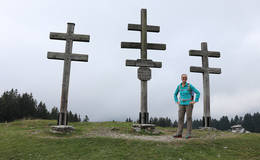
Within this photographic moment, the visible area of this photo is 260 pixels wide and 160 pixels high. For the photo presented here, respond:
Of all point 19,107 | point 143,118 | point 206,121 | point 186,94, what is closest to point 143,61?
point 143,118

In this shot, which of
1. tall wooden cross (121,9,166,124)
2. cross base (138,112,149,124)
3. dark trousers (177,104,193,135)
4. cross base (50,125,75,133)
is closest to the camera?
dark trousers (177,104,193,135)

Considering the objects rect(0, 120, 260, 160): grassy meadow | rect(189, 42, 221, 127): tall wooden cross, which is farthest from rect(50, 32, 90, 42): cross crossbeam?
rect(189, 42, 221, 127): tall wooden cross

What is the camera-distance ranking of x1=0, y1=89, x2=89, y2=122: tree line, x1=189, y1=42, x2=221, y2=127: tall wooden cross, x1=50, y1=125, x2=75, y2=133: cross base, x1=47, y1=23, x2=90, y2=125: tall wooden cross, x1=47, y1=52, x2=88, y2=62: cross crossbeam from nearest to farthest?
x1=50, y1=125, x2=75, y2=133: cross base, x1=47, y1=23, x2=90, y2=125: tall wooden cross, x1=47, y1=52, x2=88, y2=62: cross crossbeam, x1=189, y1=42, x2=221, y2=127: tall wooden cross, x1=0, y1=89, x2=89, y2=122: tree line

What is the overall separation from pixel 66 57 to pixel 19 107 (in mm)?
34817

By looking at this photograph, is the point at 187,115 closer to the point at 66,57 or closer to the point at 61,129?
the point at 61,129

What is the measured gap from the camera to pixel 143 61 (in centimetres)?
1295

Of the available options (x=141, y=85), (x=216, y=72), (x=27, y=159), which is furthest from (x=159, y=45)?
(x=27, y=159)

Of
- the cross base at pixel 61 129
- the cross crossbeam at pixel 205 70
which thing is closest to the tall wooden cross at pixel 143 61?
the cross crossbeam at pixel 205 70

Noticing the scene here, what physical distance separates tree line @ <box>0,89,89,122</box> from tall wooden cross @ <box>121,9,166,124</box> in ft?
103

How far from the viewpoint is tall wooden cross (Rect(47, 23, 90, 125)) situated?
11745mm

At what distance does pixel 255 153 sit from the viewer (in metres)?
8.20

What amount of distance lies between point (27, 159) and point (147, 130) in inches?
243

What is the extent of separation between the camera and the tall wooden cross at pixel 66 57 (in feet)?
38.5

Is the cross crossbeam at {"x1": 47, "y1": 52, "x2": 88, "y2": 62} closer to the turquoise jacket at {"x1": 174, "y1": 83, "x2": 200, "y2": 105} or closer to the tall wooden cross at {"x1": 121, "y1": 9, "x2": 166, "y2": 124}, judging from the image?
the tall wooden cross at {"x1": 121, "y1": 9, "x2": 166, "y2": 124}
